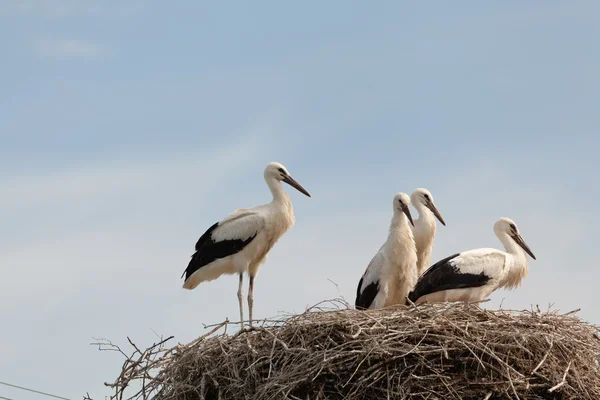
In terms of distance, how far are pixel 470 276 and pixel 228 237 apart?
229 centimetres

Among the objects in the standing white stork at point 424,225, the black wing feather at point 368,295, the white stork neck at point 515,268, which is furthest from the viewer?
the standing white stork at point 424,225

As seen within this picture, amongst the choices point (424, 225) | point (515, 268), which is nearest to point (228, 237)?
point (424, 225)

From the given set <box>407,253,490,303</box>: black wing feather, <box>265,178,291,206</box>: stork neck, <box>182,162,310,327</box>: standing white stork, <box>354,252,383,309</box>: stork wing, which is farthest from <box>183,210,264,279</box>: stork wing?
<box>407,253,490,303</box>: black wing feather

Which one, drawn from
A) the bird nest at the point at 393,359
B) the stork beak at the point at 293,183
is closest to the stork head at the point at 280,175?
the stork beak at the point at 293,183

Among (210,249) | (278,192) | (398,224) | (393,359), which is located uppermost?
(278,192)

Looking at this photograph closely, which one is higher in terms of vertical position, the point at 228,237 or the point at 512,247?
the point at 228,237

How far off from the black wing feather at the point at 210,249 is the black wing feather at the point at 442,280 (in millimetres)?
1698

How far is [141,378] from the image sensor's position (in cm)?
852

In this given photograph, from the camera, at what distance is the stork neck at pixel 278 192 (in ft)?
37.8

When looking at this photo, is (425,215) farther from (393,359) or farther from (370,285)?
(393,359)

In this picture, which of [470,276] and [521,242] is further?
[521,242]

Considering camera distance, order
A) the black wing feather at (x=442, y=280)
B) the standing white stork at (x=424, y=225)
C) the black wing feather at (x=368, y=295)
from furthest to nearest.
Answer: the standing white stork at (x=424, y=225) < the black wing feather at (x=442, y=280) < the black wing feather at (x=368, y=295)

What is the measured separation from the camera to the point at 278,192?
1156 centimetres

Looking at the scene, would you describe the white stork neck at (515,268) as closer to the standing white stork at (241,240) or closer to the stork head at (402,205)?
the stork head at (402,205)
